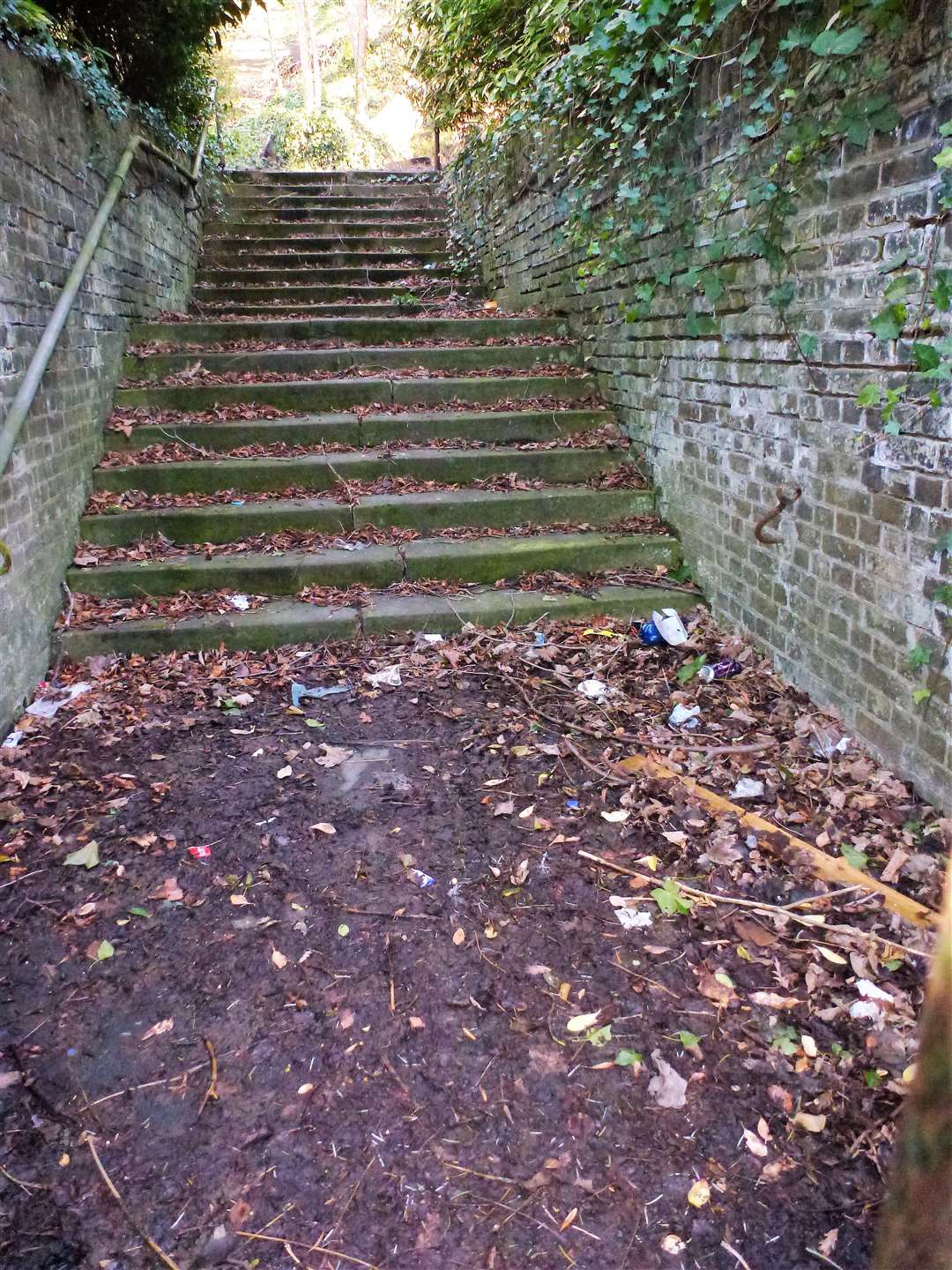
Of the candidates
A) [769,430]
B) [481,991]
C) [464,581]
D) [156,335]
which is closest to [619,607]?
[464,581]

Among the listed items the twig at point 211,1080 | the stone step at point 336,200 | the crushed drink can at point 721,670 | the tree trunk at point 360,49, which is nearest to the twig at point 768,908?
the twig at point 211,1080

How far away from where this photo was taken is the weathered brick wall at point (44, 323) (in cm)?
317

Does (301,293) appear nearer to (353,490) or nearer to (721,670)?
(353,490)

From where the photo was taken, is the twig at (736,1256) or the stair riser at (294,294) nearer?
the twig at (736,1256)

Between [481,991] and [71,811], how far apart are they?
1.50 m

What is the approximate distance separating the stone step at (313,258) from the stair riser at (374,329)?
1.98 meters

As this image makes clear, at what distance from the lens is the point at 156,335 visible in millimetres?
5250

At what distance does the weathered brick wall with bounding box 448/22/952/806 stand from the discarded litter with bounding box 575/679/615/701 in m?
0.69

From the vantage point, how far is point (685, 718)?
122 inches

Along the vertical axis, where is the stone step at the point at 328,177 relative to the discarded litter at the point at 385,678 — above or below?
above

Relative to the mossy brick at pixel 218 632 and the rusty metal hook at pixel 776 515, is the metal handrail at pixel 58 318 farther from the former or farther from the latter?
the rusty metal hook at pixel 776 515

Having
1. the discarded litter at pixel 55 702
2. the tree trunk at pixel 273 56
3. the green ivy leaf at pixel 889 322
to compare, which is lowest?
the discarded litter at pixel 55 702

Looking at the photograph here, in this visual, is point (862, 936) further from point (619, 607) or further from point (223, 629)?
point (223, 629)

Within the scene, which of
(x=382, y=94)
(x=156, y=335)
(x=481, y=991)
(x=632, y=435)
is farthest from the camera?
(x=382, y=94)
